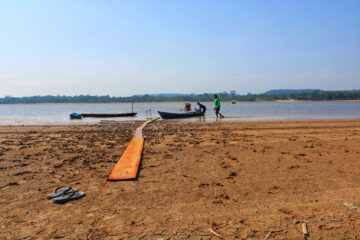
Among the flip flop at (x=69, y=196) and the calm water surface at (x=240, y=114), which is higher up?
the flip flop at (x=69, y=196)

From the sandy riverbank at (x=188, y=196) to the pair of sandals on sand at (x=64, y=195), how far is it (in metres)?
0.11

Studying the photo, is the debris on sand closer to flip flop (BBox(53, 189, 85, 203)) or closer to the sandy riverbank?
the sandy riverbank

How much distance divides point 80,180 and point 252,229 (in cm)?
332

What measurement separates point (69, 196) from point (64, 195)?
12 cm

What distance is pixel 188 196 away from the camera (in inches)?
165

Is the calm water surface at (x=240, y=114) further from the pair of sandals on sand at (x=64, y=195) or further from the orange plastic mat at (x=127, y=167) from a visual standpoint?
the pair of sandals on sand at (x=64, y=195)

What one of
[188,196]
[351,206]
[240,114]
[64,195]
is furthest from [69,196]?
[240,114]

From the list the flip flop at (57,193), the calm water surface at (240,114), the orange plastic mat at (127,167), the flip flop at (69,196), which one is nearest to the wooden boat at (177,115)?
the calm water surface at (240,114)

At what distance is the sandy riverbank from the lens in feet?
10.2

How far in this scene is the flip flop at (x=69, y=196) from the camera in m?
3.93

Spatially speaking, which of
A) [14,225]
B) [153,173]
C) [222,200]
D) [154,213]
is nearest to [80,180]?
[153,173]

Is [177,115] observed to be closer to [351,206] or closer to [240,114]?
[240,114]

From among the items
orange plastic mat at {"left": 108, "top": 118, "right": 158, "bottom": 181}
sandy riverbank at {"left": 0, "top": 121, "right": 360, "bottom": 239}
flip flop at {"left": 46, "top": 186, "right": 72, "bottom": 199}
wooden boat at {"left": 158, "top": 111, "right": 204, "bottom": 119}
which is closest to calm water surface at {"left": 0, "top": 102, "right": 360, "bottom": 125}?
wooden boat at {"left": 158, "top": 111, "right": 204, "bottom": 119}

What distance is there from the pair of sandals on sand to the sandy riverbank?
4.4 inches
